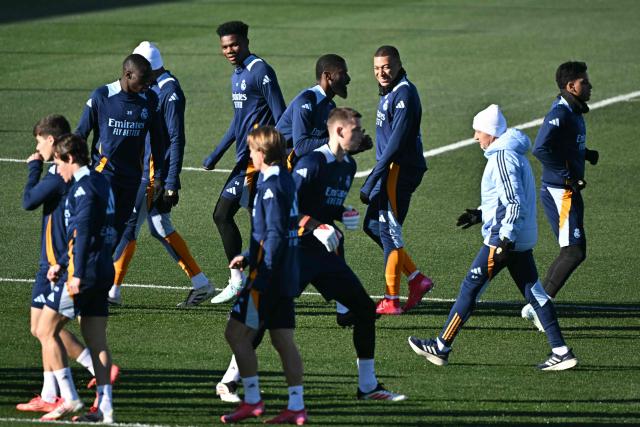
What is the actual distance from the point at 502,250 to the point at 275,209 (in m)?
2.57

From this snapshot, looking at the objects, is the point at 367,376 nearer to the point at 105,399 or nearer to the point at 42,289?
the point at 105,399

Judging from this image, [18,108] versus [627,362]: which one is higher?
[18,108]

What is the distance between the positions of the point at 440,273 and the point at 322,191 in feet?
15.4

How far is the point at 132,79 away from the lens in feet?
38.8

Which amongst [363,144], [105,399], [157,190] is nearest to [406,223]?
[157,190]

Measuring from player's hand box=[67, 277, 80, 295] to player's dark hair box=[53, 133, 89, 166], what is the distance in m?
0.81

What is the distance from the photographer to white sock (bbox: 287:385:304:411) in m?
9.34

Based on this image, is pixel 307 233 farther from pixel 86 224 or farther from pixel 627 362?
pixel 627 362

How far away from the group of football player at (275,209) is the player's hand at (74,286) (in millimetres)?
15

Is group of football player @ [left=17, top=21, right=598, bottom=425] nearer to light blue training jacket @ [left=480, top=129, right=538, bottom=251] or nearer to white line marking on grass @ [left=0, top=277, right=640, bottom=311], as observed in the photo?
light blue training jacket @ [left=480, top=129, right=538, bottom=251]

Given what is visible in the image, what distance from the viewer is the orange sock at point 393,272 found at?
12898 mm

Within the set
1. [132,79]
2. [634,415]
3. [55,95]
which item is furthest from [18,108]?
[634,415]

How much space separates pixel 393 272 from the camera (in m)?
12.9

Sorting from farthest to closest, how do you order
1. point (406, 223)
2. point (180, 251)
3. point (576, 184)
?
1. point (406, 223)
2. point (180, 251)
3. point (576, 184)
